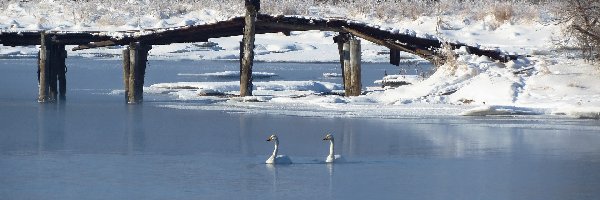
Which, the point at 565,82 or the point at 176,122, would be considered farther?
the point at 565,82

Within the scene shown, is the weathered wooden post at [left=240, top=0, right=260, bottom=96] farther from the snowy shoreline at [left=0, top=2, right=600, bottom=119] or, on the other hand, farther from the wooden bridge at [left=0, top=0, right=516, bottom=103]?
the snowy shoreline at [left=0, top=2, right=600, bottom=119]

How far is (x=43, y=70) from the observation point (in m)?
27.0

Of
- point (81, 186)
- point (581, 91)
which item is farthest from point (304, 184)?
point (581, 91)

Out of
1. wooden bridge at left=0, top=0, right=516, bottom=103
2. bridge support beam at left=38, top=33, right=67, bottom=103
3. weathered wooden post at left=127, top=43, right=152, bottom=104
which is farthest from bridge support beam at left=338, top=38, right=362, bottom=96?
bridge support beam at left=38, top=33, right=67, bottom=103

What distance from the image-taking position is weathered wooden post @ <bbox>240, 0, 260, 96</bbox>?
27.1 metres

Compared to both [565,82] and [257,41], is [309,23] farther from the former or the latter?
[257,41]

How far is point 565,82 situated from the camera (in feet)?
81.0

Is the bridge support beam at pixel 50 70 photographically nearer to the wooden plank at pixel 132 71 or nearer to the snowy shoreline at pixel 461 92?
the wooden plank at pixel 132 71

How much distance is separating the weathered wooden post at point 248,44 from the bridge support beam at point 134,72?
1.96m

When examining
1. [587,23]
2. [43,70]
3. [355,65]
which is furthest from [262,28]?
[587,23]

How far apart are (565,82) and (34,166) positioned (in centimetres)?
1167

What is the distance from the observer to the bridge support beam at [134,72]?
87.2ft

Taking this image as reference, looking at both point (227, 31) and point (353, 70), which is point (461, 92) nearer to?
point (353, 70)

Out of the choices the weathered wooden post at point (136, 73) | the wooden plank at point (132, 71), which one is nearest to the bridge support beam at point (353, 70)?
the weathered wooden post at point (136, 73)
